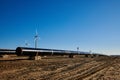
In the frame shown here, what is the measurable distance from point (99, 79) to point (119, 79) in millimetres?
1755

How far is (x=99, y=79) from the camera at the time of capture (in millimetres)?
14188

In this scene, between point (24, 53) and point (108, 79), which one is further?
point (24, 53)

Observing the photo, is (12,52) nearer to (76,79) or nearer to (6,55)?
(6,55)

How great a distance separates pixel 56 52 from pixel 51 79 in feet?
124

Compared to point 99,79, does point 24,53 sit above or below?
above

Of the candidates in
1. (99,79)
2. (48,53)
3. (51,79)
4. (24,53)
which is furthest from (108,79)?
(48,53)

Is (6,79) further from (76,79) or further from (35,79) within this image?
(76,79)

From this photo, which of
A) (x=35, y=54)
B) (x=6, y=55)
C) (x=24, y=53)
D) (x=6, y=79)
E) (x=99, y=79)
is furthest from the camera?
(x=6, y=55)

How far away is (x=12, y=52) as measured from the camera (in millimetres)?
49250

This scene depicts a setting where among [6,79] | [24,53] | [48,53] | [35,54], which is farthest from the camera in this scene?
[48,53]

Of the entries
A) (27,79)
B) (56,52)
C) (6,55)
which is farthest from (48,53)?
(27,79)

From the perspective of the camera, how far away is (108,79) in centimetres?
1429

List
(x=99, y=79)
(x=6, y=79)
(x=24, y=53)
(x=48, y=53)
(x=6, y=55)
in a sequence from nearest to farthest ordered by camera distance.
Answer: (x=6, y=79), (x=99, y=79), (x=24, y=53), (x=48, y=53), (x=6, y=55)

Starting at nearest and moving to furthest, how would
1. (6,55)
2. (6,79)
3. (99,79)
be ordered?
(6,79)
(99,79)
(6,55)
